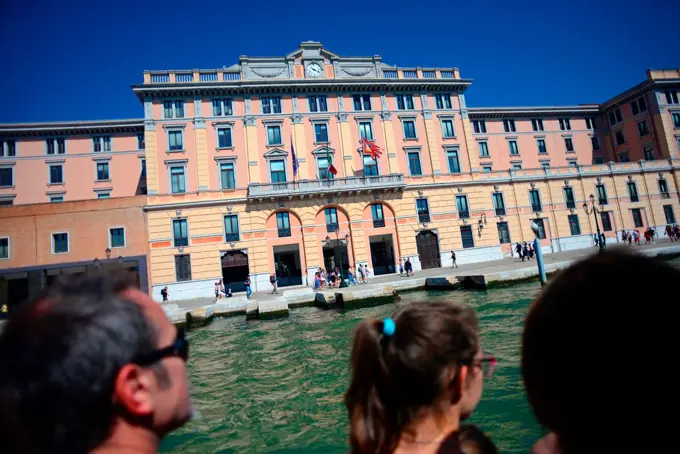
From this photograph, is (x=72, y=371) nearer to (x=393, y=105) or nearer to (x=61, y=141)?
(x=393, y=105)

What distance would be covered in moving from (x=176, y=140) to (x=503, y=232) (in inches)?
1129

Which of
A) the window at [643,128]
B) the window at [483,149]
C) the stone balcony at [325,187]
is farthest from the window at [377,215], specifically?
the window at [643,128]

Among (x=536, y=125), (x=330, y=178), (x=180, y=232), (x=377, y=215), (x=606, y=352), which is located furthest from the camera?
(x=536, y=125)

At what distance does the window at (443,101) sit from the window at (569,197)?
1357cm

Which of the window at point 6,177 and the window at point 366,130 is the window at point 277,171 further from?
the window at point 6,177

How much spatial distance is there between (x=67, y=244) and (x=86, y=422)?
29.4 m

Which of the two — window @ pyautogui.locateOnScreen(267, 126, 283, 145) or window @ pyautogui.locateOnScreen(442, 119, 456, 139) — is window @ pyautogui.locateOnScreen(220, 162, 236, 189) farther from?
window @ pyautogui.locateOnScreen(442, 119, 456, 139)

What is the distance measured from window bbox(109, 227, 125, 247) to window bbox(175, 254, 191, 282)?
154 inches

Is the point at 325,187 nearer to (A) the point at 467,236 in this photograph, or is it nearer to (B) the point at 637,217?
(A) the point at 467,236

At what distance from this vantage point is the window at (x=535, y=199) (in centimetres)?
3170

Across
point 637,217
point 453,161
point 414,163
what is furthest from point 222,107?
point 637,217

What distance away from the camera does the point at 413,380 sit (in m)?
1.64

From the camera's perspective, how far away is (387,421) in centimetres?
168

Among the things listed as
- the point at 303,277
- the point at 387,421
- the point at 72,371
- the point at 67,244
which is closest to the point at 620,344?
the point at 387,421
